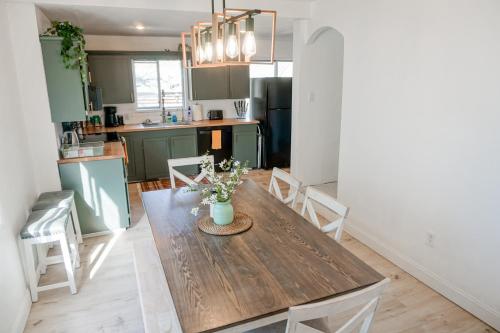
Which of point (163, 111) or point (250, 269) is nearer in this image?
point (250, 269)

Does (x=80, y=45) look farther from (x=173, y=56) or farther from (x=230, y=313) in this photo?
(x=230, y=313)

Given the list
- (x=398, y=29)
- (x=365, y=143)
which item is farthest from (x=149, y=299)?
(x=398, y=29)

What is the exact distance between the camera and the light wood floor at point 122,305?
238 cm

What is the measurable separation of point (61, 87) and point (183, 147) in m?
2.39

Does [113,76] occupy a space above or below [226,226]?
above

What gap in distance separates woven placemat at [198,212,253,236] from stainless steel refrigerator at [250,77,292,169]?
3.78m

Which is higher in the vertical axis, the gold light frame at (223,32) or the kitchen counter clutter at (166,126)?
the gold light frame at (223,32)

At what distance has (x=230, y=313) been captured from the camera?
1.42 meters

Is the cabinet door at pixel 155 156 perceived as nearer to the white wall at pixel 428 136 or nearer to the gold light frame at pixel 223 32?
the white wall at pixel 428 136

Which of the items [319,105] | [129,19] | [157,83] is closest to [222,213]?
[319,105]

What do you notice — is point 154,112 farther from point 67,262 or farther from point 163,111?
point 67,262

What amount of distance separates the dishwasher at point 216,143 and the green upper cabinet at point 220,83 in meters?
0.61

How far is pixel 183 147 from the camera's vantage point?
560 cm

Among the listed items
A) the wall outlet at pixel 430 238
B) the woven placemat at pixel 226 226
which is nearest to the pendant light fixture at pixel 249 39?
the woven placemat at pixel 226 226
